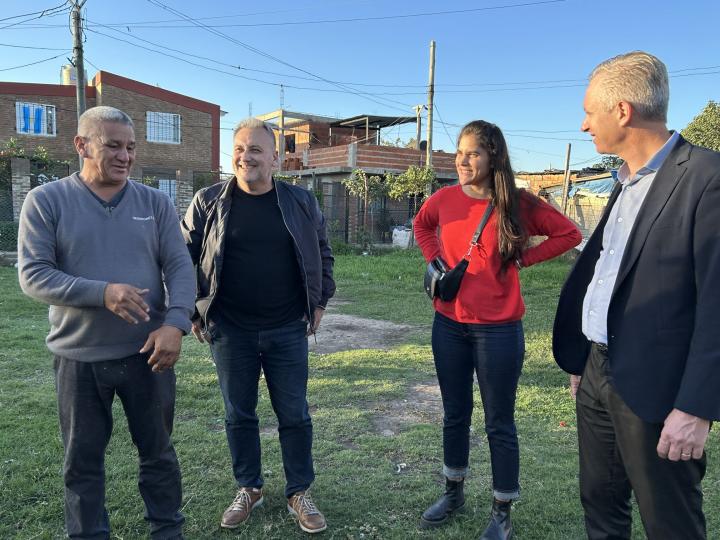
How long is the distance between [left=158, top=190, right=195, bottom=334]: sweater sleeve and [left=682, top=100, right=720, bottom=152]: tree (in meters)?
17.1

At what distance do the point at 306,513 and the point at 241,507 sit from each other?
0.34 m

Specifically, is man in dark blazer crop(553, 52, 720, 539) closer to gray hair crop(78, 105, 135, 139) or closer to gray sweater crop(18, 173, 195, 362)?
gray sweater crop(18, 173, 195, 362)

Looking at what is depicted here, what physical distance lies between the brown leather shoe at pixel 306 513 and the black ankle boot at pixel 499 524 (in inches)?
31.1

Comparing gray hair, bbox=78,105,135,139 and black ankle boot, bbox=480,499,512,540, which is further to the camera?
black ankle boot, bbox=480,499,512,540

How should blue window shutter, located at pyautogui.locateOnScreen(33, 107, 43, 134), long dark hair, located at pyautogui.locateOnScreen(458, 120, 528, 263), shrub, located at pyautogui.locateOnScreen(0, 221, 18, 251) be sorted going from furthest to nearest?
blue window shutter, located at pyautogui.locateOnScreen(33, 107, 43, 134) → shrub, located at pyautogui.locateOnScreen(0, 221, 18, 251) → long dark hair, located at pyautogui.locateOnScreen(458, 120, 528, 263)

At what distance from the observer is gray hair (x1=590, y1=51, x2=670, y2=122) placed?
1.80 metres

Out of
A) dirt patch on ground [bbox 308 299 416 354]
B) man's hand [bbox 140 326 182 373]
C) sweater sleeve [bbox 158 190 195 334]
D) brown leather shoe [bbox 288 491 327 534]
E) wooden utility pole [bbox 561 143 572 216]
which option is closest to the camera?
man's hand [bbox 140 326 182 373]

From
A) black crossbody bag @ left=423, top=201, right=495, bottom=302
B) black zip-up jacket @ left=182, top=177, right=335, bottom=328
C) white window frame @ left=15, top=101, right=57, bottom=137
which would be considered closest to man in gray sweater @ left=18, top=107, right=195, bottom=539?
black zip-up jacket @ left=182, top=177, right=335, bottom=328

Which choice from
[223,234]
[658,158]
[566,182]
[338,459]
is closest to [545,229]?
[658,158]

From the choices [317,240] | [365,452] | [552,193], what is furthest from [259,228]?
[552,193]

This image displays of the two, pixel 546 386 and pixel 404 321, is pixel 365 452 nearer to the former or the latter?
pixel 546 386

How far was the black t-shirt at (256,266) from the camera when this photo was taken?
2.77 m

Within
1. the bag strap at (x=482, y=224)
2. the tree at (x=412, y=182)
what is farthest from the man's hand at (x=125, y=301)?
the tree at (x=412, y=182)

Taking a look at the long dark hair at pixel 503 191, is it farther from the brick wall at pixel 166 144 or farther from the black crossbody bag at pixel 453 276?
the brick wall at pixel 166 144
